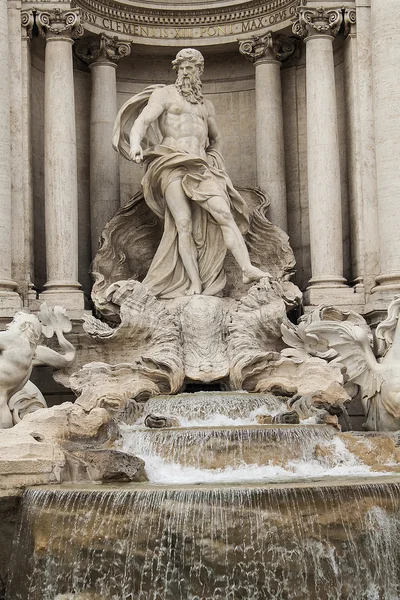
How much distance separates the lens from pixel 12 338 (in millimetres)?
14453

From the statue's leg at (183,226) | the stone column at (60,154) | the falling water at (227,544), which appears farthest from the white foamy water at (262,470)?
the stone column at (60,154)

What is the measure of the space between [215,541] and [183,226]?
23.9 ft

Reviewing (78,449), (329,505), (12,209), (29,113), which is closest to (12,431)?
(78,449)

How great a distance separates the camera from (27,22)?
1783 centimetres

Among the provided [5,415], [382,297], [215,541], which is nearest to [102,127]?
[382,297]

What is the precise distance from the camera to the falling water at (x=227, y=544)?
10922mm

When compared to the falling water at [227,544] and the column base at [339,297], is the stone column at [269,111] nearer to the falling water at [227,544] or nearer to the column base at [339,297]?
the column base at [339,297]

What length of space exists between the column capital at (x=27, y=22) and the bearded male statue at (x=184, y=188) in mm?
1755

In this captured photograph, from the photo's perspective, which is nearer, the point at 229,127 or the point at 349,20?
the point at 349,20

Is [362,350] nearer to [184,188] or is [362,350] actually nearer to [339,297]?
[339,297]

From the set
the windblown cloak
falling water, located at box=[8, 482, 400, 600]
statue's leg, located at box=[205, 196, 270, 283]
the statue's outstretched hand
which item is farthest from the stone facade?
falling water, located at box=[8, 482, 400, 600]

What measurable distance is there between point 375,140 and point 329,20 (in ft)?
6.39

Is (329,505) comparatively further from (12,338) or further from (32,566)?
(12,338)

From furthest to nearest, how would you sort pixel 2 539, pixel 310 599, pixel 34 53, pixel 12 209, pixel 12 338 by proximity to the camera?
pixel 34 53
pixel 12 209
pixel 12 338
pixel 2 539
pixel 310 599
